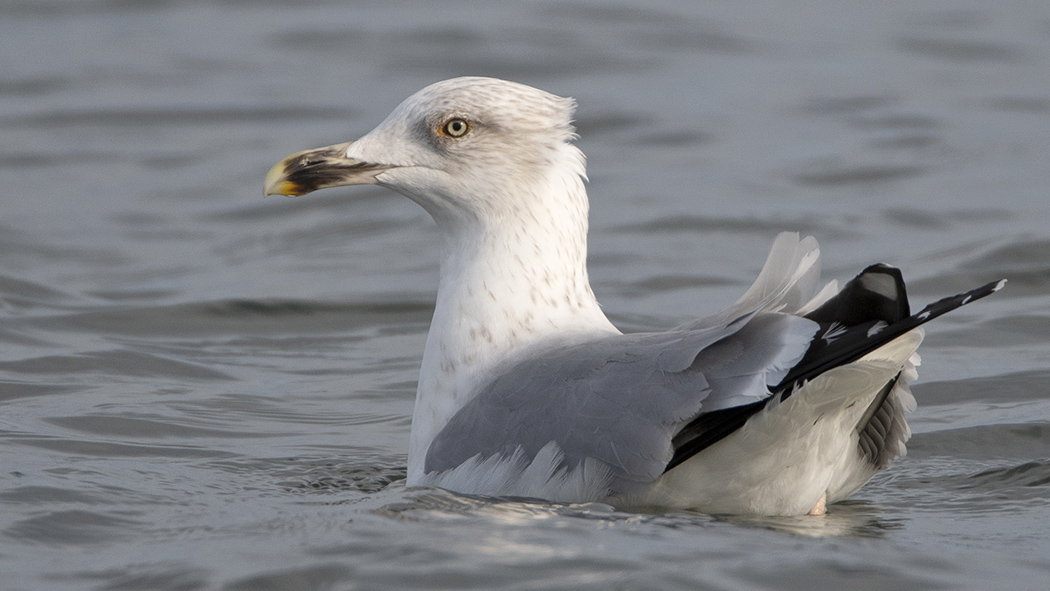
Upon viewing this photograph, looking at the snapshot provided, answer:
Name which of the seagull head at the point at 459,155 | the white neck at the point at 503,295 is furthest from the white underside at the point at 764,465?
the seagull head at the point at 459,155

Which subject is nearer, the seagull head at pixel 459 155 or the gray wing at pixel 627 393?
the gray wing at pixel 627 393

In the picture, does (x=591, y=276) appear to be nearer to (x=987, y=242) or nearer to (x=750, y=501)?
(x=987, y=242)

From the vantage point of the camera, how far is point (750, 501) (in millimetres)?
4402

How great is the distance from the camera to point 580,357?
4555 mm

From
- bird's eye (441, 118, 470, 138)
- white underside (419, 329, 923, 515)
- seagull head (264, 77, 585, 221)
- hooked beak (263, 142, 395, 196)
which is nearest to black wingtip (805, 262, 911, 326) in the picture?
white underside (419, 329, 923, 515)

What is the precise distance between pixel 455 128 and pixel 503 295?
63 centimetres

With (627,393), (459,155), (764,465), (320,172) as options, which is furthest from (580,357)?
(320,172)

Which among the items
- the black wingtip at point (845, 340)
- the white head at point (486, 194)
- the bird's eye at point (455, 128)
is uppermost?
the bird's eye at point (455, 128)

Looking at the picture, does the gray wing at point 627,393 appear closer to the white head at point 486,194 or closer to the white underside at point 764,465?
the white underside at point 764,465

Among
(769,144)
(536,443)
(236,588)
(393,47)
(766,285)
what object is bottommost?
(236,588)

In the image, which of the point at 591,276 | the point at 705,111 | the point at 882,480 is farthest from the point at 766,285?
the point at 705,111

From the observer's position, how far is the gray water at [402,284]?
13.6ft

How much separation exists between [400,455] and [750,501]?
2012 millimetres

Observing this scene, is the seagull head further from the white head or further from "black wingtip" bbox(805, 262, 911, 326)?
"black wingtip" bbox(805, 262, 911, 326)
